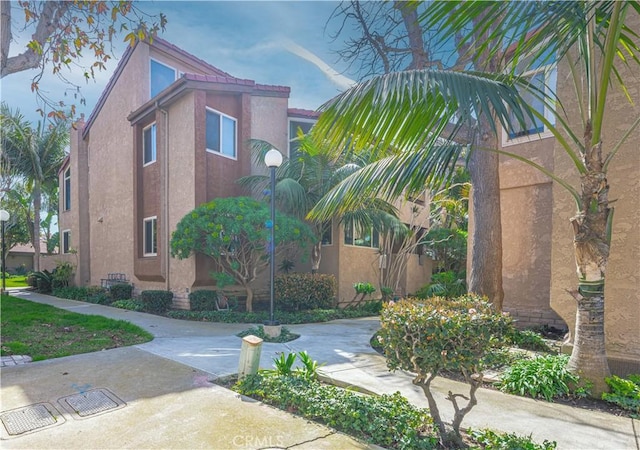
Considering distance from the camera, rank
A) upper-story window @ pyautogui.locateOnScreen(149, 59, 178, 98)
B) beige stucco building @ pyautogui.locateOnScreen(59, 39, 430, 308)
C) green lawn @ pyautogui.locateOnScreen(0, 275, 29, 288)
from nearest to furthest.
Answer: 1. beige stucco building @ pyautogui.locateOnScreen(59, 39, 430, 308)
2. upper-story window @ pyautogui.locateOnScreen(149, 59, 178, 98)
3. green lawn @ pyautogui.locateOnScreen(0, 275, 29, 288)

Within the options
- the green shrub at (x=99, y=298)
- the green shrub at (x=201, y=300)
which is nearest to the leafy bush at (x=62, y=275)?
the green shrub at (x=99, y=298)

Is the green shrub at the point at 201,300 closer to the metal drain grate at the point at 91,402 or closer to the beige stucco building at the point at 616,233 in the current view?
the metal drain grate at the point at 91,402

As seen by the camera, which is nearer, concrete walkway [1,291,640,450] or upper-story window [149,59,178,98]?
concrete walkway [1,291,640,450]

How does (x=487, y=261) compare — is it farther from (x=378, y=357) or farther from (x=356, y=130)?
(x=356, y=130)

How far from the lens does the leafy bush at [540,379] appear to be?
5.11m

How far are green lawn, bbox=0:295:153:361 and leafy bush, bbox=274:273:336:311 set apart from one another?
14.6 feet

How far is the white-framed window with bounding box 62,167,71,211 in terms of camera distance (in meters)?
22.4

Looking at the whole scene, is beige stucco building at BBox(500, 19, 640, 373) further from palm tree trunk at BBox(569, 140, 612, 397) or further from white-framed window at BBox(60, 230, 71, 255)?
white-framed window at BBox(60, 230, 71, 255)

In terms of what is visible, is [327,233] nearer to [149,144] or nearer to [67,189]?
[149,144]

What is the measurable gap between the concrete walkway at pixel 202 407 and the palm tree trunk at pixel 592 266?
0.64 meters

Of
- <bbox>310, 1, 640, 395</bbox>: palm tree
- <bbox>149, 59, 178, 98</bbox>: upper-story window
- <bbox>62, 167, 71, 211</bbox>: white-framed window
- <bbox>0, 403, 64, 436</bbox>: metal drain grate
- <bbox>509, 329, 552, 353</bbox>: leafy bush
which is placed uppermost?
<bbox>149, 59, 178, 98</bbox>: upper-story window

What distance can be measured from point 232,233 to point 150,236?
17.9 ft

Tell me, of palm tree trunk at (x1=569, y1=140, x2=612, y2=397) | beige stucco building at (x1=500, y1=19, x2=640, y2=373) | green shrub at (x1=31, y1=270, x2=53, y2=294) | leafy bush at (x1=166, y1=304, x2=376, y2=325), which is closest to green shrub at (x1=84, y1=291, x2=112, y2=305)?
leafy bush at (x1=166, y1=304, x2=376, y2=325)

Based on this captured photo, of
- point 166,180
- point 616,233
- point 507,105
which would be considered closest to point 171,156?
point 166,180
